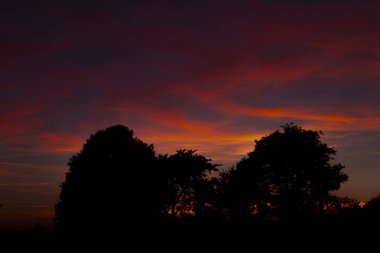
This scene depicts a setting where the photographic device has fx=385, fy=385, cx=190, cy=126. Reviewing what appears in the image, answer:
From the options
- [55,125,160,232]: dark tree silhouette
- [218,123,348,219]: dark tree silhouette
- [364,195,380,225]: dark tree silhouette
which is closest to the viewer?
[364,195,380,225]: dark tree silhouette

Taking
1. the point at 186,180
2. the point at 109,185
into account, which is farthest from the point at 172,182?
the point at 109,185

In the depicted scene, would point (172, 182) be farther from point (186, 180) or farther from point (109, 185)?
point (109, 185)

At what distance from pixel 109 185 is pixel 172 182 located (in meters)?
14.3

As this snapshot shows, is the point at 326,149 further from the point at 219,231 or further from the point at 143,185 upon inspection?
the point at 219,231

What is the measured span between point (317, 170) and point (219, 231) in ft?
92.6

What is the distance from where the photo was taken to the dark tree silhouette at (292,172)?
5438 cm

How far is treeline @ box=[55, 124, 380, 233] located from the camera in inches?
1919

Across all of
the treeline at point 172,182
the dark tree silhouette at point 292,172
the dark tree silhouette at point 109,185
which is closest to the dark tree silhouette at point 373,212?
the treeline at point 172,182

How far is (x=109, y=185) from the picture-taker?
49812 mm

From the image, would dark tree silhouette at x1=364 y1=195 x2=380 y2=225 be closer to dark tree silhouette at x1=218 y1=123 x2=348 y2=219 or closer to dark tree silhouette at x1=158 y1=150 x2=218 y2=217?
dark tree silhouette at x1=218 y1=123 x2=348 y2=219

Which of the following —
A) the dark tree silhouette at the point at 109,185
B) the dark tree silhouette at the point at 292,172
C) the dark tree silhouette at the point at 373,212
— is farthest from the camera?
the dark tree silhouette at the point at 292,172

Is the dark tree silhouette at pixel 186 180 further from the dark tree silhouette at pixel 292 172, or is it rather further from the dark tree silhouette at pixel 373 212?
the dark tree silhouette at pixel 373 212

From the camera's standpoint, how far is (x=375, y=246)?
21.1m

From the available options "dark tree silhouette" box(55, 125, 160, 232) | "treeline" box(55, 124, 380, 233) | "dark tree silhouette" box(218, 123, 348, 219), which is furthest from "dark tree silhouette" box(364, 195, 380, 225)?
"dark tree silhouette" box(55, 125, 160, 232)
